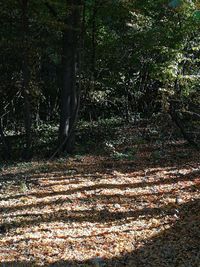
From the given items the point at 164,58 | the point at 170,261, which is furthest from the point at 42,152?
the point at 170,261

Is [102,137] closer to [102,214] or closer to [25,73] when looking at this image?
[25,73]

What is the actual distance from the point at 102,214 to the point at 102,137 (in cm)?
936

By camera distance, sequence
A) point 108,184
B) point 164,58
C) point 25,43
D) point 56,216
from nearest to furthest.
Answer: point 56,216, point 108,184, point 25,43, point 164,58

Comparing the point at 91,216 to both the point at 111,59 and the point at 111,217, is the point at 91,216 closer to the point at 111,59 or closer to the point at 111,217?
the point at 111,217

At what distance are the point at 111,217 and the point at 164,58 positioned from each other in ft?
25.4

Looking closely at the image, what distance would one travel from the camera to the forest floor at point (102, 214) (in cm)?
682

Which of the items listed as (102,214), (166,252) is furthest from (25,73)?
(166,252)

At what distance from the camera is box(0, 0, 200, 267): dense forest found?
734cm

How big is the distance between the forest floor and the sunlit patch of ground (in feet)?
0.05

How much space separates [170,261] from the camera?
6605mm

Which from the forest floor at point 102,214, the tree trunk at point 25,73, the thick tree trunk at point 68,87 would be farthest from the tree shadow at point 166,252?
the thick tree trunk at point 68,87

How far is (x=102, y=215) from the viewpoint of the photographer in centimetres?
846

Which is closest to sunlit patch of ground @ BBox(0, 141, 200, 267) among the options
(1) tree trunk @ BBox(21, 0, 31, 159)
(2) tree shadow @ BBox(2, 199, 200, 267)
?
(2) tree shadow @ BBox(2, 199, 200, 267)

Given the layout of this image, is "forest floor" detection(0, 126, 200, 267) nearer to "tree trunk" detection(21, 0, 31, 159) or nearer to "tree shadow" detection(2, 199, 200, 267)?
"tree shadow" detection(2, 199, 200, 267)
